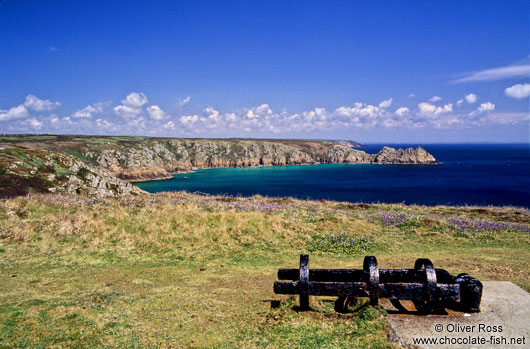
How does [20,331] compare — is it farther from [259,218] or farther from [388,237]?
[388,237]

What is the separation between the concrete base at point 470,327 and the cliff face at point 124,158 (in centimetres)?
2993

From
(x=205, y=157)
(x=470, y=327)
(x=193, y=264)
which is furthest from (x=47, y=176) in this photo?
(x=205, y=157)

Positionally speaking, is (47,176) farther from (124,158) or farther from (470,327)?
(124,158)

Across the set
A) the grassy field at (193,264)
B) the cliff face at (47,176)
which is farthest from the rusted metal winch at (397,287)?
the cliff face at (47,176)

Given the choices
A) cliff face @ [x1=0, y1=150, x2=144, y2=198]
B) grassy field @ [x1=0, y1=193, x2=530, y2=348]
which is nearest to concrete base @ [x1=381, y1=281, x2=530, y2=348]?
grassy field @ [x1=0, y1=193, x2=530, y2=348]

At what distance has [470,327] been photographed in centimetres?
541

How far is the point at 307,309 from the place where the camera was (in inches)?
255

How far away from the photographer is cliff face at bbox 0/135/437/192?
30.2 meters

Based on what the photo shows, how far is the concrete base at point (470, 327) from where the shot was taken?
197 inches

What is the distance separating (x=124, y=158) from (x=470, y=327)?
129 meters

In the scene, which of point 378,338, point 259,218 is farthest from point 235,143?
point 378,338

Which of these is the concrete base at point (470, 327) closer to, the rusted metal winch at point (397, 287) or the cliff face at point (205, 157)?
the rusted metal winch at point (397, 287)

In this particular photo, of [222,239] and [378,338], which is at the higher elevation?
[378,338]

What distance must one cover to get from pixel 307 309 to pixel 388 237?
10560 mm
